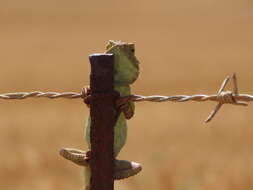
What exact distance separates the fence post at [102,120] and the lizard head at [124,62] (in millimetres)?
20

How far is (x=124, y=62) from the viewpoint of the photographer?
1.48m

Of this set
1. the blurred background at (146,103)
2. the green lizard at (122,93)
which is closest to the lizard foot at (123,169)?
the green lizard at (122,93)

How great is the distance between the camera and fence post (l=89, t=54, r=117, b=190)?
1.46 meters

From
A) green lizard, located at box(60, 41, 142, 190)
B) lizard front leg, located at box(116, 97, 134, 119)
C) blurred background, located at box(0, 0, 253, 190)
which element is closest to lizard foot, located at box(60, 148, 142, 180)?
green lizard, located at box(60, 41, 142, 190)

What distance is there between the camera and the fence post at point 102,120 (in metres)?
1.46

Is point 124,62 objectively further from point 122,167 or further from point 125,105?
point 122,167

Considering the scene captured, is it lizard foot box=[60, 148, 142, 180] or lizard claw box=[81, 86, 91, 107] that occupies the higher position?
lizard claw box=[81, 86, 91, 107]

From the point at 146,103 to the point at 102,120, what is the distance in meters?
5.85

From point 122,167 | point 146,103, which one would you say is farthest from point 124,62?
point 146,103

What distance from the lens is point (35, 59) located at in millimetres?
9656

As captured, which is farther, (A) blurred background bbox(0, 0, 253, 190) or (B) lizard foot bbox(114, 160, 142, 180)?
(A) blurred background bbox(0, 0, 253, 190)

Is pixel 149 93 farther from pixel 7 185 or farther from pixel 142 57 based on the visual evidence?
pixel 7 185

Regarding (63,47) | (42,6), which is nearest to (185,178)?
(63,47)

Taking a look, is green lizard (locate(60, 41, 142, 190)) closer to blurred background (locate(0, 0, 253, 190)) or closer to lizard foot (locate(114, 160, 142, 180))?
lizard foot (locate(114, 160, 142, 180))
